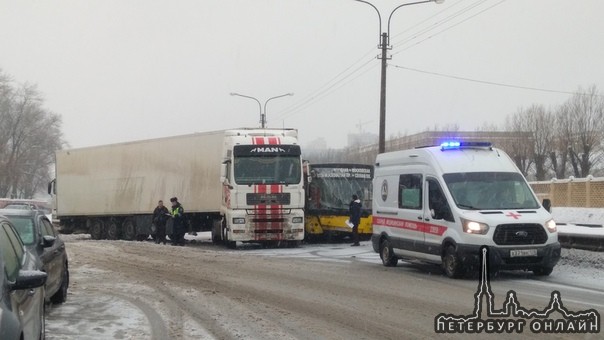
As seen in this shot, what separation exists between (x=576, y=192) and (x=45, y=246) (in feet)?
120

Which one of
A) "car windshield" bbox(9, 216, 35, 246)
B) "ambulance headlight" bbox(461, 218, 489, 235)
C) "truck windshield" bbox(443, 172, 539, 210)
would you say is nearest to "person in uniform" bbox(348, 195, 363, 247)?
"truck windshield" bbox(443, 172, 539, 210)

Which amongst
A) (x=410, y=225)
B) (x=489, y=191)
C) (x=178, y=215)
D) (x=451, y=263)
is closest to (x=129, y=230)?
(x=178, y=215)

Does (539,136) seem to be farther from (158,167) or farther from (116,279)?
(116,279)

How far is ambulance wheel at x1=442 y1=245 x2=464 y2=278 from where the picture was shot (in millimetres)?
14031

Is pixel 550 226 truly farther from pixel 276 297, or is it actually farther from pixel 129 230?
pixel 129 230

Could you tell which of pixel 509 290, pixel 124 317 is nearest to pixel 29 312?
pixel 124 317

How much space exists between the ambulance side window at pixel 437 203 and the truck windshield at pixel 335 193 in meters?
11.7

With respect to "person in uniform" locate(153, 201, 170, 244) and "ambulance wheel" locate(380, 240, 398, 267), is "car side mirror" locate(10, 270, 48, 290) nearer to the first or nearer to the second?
"ambulance wheel" locate(380, 240, 398, 267)

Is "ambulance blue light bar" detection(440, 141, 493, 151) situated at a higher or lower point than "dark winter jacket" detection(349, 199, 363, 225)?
higher

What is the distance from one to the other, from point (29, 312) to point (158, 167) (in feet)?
77.6

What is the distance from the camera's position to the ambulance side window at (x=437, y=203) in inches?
572

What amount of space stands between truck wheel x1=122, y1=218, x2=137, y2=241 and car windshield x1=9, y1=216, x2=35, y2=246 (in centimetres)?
2066

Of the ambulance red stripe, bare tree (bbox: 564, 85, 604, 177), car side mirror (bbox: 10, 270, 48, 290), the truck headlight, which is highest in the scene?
bare tree (bbox: 564, 85, 604, 177)

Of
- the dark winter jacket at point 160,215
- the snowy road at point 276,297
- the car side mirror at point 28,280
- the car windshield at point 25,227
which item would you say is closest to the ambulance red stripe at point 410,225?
the snowy road at point 276,297
